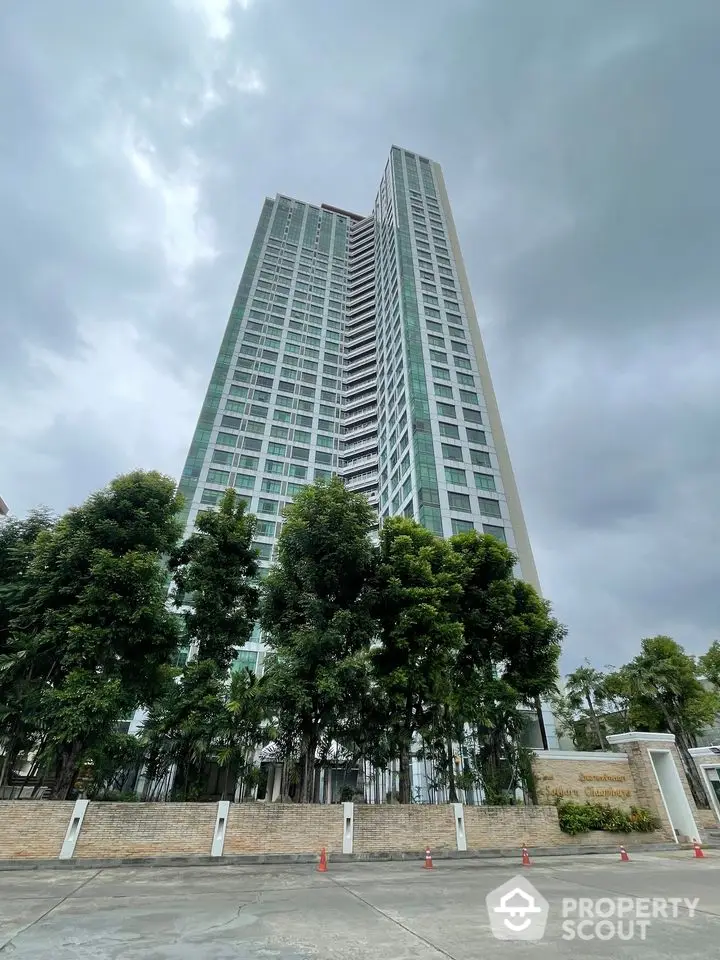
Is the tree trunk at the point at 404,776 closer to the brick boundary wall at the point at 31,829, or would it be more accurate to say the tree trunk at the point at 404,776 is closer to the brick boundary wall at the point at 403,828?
the brick boundary wall at the point at 403,828

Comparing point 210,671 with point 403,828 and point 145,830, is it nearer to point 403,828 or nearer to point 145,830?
point 145,830

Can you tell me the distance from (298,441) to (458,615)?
40823mm

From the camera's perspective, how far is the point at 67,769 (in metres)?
13.8

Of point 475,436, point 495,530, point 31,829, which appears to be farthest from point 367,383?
point 31,829

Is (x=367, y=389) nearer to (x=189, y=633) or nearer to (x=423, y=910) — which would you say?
(x=189, y=633)

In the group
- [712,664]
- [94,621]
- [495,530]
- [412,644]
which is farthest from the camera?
[495,530]

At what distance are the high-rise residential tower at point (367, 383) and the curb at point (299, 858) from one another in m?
19.8

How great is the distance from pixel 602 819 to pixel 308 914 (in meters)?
15.3

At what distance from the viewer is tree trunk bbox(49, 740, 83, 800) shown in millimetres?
13727

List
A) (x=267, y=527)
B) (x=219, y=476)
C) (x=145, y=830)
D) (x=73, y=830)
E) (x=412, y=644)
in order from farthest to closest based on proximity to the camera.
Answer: (x=219, y=476), (x=267, y=527), (x=412, y=644), (x=145, y=830), (x=73, y=830)

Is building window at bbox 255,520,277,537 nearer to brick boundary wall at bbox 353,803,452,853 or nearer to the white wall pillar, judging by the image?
brick boundary wall at bbox 353,803,452,853

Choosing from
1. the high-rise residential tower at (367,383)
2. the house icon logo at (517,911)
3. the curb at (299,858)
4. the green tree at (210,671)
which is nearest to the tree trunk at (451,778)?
the curb at (299,858)

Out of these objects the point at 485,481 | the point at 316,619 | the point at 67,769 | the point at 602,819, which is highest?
the point at 485,481

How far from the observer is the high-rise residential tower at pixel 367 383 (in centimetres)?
4572
